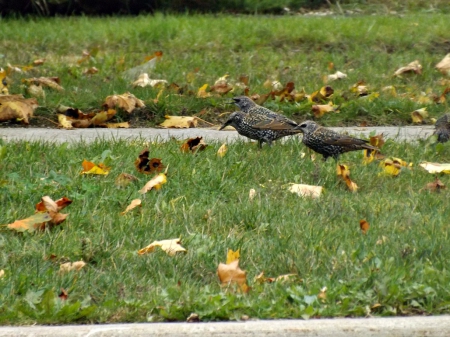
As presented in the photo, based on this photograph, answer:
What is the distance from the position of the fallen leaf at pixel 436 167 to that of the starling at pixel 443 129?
71 centimetres

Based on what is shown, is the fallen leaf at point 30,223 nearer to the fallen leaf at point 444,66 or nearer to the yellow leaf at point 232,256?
the yellow leaf at point 232,256

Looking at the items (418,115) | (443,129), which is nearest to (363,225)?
(443,129)

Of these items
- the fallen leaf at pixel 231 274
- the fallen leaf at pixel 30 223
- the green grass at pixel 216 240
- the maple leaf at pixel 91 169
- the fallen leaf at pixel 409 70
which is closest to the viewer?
the green grass at pixel 216 240

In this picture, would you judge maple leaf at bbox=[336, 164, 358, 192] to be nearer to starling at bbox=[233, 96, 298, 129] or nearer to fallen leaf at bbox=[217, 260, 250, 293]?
starling at bbox=[233, 96, 298, 129]

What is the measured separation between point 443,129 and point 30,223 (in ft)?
12.2

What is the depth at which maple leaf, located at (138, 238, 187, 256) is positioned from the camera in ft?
14.9

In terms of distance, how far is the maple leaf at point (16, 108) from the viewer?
767 centimetres

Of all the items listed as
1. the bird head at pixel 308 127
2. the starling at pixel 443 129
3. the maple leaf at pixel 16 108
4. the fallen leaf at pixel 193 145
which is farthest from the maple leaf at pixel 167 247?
the maple leaf at pixel 16 108

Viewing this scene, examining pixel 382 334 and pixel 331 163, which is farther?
pixel 331 163

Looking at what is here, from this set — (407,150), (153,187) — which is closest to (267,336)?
(153,187)

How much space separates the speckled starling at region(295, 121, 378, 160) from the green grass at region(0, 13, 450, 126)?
5.12 feet

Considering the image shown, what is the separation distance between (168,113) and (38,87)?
4.27ft

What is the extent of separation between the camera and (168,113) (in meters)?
8.09

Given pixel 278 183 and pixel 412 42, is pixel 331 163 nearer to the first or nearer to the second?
pixel 278 183
